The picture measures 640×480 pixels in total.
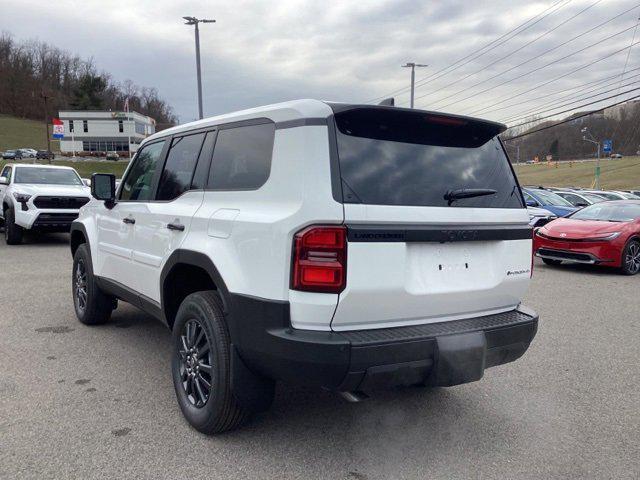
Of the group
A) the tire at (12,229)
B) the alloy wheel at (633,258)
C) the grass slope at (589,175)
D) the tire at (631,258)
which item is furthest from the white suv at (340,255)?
the grass slope at (589,175)


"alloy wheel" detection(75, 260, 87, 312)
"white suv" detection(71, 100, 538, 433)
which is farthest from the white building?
"white suv" detection(71, 100, 538, 433)

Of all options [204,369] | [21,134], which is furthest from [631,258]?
[21,134]

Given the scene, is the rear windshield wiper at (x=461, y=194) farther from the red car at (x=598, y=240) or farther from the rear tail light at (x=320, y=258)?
the red car at (x=598, y=240)

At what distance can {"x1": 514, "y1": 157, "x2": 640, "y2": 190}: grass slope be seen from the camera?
230 feet

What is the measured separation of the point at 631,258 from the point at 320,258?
31.5ft

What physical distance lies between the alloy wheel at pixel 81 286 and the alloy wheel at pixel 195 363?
8.50 feet

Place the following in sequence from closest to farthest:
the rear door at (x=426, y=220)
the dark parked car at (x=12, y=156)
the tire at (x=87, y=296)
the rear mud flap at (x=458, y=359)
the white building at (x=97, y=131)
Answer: the rear door at (x=426, y=220)
the rear mud flap at (x=458, y=359)
the tire at (x=87, y=296)
the dark parked car at (x=12, y=156)
the white building at (x=97, y=131)

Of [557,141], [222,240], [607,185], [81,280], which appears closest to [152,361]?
[81,280]

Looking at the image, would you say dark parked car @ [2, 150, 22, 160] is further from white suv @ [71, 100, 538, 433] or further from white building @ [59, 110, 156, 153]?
white suv @ [71, 100, 538, 433]

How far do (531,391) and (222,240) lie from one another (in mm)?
2683

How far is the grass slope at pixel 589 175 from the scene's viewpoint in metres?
70.1

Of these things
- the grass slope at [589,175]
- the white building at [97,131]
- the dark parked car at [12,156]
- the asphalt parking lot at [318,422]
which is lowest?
the asphalt parking lot at [318,422]

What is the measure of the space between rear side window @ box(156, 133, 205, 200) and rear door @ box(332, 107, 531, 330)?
140 centimetres

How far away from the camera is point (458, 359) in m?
2.88
